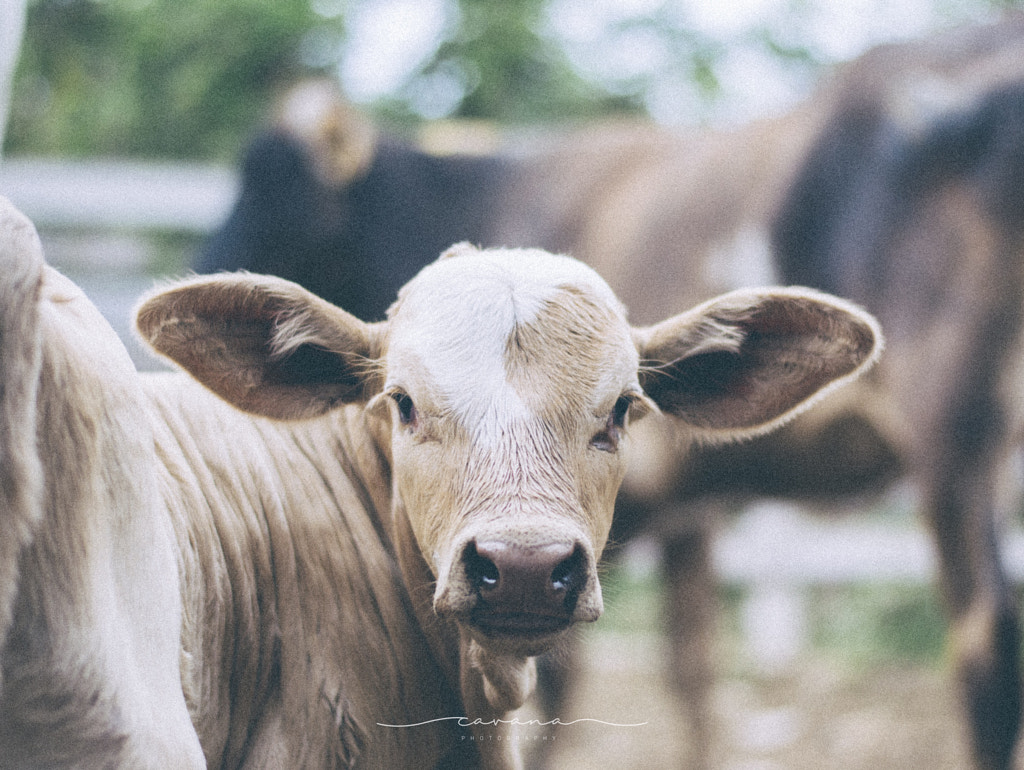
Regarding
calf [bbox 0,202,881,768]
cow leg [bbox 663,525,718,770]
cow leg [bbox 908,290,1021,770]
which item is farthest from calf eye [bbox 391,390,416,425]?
cow leg [bbox 663,525,718,770]

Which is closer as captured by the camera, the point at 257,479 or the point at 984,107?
the point at 257,479

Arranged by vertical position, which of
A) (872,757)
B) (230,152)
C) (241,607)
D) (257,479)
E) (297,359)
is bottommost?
(872,757)

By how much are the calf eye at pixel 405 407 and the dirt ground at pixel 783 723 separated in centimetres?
233

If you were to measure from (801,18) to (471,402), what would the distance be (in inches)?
358

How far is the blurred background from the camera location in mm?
5133

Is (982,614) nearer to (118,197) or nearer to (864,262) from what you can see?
(864,262)

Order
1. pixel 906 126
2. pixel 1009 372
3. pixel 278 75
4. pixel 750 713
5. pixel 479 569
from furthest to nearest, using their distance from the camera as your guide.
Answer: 1. pixel 278 75
2. pixel 750 713
3. pixel 906 126
4. pixel 1009 372
5. pixel 479 569

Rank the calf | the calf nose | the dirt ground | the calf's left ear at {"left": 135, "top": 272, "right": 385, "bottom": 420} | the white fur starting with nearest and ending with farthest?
the calf < the calf nose < the white fur < the calf's left ear at {"left": 135, "top": 272, "right": 385, "bottom": 420} < the dirt ground

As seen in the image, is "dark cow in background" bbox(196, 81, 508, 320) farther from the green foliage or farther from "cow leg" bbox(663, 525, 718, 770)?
the green foliage

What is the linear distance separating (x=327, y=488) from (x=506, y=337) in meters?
0.50

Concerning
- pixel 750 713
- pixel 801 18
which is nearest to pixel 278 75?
pixel 801 18

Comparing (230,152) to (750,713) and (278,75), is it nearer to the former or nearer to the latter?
(278,75)

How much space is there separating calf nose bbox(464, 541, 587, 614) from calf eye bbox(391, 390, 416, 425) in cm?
34

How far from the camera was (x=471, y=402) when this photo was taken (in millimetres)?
1707
